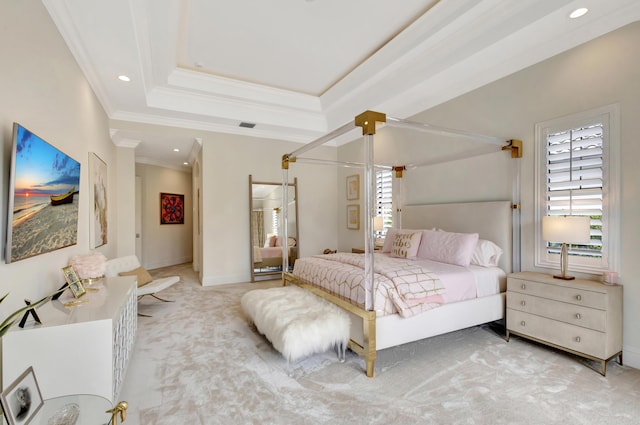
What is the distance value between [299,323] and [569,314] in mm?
2374

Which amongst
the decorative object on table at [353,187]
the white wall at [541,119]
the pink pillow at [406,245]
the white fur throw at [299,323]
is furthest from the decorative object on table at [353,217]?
the white fur throw at [299,323]

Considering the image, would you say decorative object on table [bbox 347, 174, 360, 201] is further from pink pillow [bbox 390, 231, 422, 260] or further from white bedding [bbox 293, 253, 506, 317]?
white bedding [bbox 293, 253, 506, 317]

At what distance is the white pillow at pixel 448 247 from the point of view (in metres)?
3.40

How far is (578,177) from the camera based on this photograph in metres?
2.96

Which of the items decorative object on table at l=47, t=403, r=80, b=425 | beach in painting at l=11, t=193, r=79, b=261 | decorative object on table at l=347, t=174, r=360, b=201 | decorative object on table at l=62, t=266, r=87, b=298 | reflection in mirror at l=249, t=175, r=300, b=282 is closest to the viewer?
decorative object on table at l=47, t=403, r=80, b=425

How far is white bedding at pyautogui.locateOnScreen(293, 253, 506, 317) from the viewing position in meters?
2.65

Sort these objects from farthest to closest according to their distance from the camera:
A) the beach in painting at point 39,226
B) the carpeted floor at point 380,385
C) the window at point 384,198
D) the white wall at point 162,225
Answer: the white wall at point 162,225, the window at point 384,198, the carpeted floor at point 380,385, the beach in painting at point 39,226

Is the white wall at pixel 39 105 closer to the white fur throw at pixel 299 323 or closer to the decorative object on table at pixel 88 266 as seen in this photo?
the decorative object on table at pixel 88 266

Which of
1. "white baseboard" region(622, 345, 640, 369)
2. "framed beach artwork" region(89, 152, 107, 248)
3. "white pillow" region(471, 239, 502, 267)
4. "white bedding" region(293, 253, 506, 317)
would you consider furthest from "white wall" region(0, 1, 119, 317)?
"white baseboard" region(622, 345, 640, 369)

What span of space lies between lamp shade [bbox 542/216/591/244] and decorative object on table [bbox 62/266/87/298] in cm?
409

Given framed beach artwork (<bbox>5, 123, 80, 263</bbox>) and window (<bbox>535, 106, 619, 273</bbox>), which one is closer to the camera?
framed beach artwork (<bbox>5, 123, 80, 263</bbox>)

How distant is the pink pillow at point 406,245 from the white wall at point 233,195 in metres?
2.81

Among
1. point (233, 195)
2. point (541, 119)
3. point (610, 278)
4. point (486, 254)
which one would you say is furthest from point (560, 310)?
point (233, 195)

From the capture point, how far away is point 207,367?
2.62 meters
